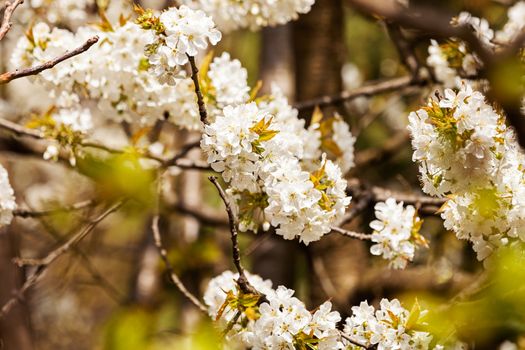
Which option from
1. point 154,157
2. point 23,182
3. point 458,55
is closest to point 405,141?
point 458,55

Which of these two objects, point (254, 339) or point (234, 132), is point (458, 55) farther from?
point (254, 339)

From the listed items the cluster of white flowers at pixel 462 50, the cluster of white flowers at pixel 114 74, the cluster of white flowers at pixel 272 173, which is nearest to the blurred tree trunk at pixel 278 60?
the cluster of white flowers at pixel 462 50

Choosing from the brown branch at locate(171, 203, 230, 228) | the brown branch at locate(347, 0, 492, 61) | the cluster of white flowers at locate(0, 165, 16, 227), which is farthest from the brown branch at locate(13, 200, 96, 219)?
the brown branch at locate(347, 0, 492, 61)

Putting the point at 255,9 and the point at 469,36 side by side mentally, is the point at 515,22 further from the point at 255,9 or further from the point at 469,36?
the point at 469,36

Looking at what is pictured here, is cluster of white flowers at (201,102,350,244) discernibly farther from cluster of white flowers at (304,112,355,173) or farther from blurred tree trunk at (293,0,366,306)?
blurred tree trunk at (293,0,366,306)

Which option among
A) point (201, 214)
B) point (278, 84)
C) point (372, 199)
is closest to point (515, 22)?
point (372, 199)

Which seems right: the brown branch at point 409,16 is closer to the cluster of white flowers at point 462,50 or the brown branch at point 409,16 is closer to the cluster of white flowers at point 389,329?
the cluster of white flowers at point 389,329

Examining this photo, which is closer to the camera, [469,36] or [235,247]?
[469,36]
